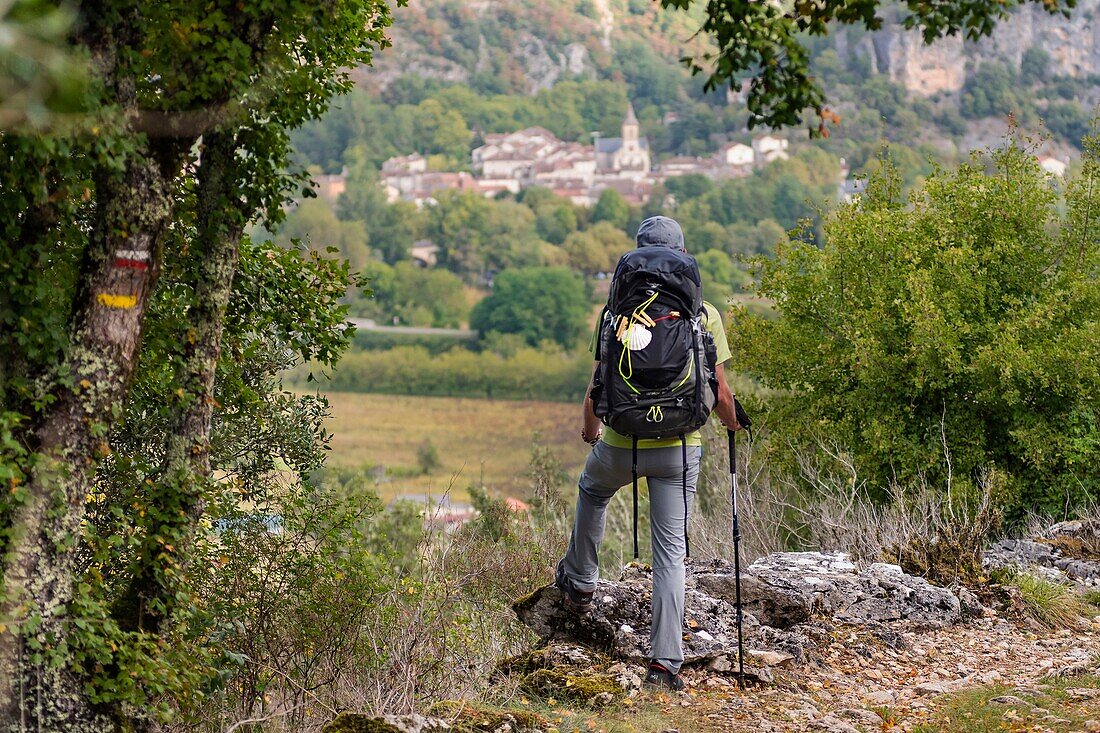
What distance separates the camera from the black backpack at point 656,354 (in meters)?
4.13

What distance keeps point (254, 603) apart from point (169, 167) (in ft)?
6.10

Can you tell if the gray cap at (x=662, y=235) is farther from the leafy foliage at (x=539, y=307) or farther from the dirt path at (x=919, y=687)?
the leafy foliage at (x=539, y=307)

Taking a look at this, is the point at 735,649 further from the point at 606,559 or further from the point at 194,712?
the point at 606,559

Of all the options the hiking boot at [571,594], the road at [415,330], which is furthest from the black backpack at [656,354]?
the road at [415,330]

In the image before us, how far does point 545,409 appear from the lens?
253 ft

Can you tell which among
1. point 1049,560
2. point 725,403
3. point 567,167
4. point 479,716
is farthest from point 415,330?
point 479,716

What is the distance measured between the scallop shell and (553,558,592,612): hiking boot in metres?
1.01

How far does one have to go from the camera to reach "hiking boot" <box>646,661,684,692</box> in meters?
4.30

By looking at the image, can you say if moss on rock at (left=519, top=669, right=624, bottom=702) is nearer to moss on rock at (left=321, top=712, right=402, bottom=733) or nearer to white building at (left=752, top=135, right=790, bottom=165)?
moss on rock at (left=321, top=712, right=402, bottom=733)

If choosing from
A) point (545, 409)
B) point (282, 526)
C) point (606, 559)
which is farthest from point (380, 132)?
point (282, 526)

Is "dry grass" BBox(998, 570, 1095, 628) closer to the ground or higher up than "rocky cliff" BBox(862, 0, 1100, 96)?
closer to the ground

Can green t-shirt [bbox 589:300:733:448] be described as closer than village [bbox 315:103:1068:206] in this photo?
Yes

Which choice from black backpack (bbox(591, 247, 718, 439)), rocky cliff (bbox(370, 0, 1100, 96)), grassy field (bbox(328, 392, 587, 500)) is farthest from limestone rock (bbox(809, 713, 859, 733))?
rocky cliff (bbox(370, 0, 1100, 96))

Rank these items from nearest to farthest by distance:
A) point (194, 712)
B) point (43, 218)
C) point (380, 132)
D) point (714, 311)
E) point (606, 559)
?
point (43, 218), point (194, 712), point (714, 311), point (606, 559), point (380, 132)
